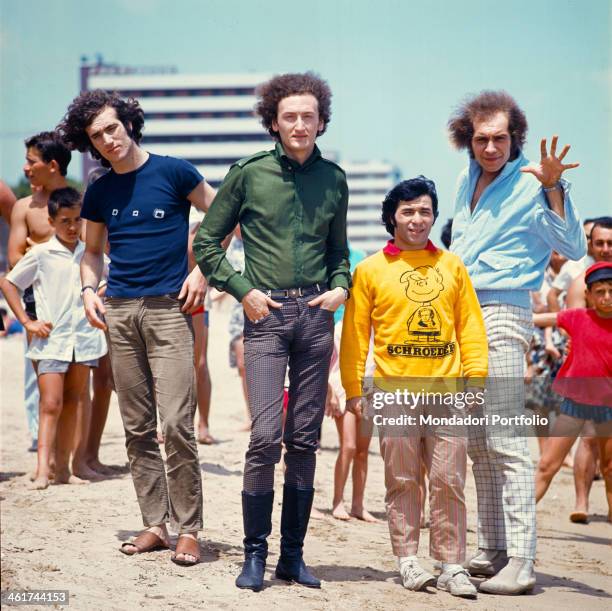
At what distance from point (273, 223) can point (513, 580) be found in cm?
202

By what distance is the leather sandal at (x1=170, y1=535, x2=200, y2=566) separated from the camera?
16.1 feet

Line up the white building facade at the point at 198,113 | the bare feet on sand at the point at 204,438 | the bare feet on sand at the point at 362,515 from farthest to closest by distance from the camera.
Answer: the white building facade at the point at 198,113 < the bare feet on sand at the point at 204,438 < the bare feet on sand at the point at 362,515

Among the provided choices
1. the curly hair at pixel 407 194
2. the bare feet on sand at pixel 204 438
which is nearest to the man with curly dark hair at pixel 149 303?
the curly hair at pixel 407 194

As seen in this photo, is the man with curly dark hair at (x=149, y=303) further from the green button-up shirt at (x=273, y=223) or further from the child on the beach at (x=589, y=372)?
the child on the beach at (x=589, y=372)

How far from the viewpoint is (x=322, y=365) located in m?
4.79

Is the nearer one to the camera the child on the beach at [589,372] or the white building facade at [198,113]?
the child on the beach at [589,372]

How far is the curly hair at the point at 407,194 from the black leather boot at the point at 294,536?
4.44 ft

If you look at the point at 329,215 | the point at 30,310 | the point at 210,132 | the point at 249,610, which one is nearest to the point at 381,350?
the point at 329,215

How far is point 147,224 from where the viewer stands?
5.09 metres

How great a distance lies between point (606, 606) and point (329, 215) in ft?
7.34

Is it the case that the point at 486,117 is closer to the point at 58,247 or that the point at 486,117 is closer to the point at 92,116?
the point at 92,116

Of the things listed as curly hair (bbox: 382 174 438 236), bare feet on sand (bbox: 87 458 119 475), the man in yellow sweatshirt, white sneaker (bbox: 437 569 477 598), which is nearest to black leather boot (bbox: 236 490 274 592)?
the man in yellow sweatshirt

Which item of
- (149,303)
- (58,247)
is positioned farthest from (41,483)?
(149,303)

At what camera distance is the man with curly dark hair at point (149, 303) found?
5059 millimetres
